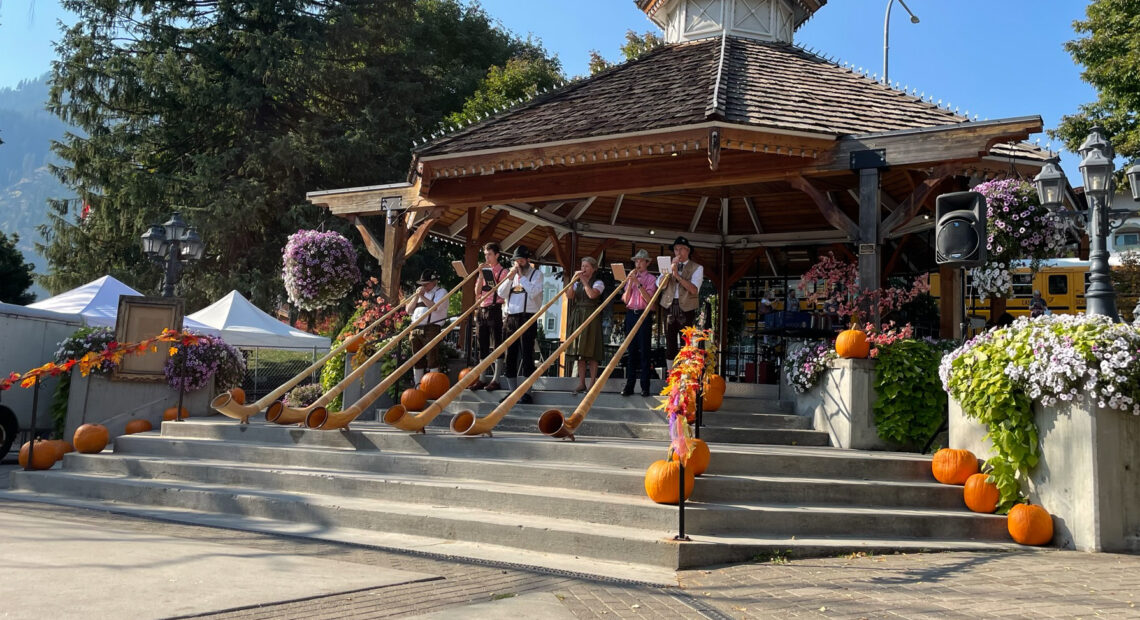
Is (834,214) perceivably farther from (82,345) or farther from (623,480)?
(82,345)

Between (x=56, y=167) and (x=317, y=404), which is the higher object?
(x=56, y=167)

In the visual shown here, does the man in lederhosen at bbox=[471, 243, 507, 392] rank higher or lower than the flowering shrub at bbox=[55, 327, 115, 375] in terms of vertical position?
higher

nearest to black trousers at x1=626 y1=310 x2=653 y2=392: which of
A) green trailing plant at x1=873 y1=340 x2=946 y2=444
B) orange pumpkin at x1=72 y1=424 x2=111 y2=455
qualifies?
green trailing plant at x1=873 y1=340 x2=946 y2=444

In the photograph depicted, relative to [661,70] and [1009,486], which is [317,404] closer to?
[1009,486]

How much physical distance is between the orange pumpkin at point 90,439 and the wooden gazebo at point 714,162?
14.1 ft

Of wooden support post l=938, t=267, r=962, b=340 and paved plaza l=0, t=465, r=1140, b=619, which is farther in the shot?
wooden support post l=938, t=267, r=962, b=340

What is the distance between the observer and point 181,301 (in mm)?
12898

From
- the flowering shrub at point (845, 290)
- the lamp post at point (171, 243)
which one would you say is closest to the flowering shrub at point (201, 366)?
the lamp post at point (171, 243)

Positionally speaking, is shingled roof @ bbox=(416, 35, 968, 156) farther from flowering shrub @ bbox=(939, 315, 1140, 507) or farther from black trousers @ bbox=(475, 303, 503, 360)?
flowering shrub @ bbox=(939, 315, 1140, 507)

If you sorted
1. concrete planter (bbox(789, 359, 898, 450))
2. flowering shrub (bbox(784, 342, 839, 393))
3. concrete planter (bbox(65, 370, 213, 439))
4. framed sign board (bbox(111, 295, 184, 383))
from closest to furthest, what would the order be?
concrete planter (bbox(789, 359, 898, 450))
flowering shrub (bbox(784, 342, 839, 393))
concrete planter (bbox(65, 370, 213, 439))
framed sign board (bbox(111, 295, 184, 383))

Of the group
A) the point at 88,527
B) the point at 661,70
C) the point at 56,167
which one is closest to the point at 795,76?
the point at 661,70

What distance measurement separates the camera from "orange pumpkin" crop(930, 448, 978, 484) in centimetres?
753

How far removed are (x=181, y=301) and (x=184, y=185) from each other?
16180 millimetres

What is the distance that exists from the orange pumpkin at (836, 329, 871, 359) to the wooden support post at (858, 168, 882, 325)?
30.8 inches
